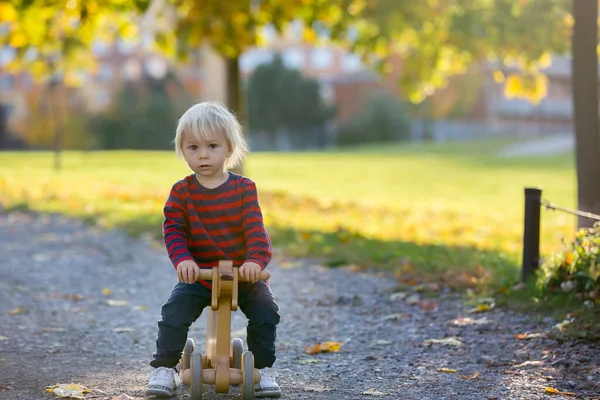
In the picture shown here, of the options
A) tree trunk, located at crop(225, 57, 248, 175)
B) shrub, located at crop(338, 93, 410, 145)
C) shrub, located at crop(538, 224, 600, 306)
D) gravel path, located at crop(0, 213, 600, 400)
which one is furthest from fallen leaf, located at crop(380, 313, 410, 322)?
shrub, located at crop(338, 93, 410, 145)

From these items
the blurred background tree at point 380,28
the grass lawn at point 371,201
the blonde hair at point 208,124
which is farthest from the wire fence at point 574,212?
the blurred background tree at point 380,28

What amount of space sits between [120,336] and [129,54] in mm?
67237

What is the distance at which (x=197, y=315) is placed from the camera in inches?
164

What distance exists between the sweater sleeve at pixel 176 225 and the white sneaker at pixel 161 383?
22.3 inches

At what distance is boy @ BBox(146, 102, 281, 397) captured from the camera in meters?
4.11

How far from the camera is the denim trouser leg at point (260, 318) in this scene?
416 centimetres

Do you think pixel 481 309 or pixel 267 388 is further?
pixel 481 309

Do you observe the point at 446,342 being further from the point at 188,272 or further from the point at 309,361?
the point at 188,272

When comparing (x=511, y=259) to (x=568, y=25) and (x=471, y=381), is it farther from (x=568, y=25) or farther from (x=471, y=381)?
(x=568, y=25)

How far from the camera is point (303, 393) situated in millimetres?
4414

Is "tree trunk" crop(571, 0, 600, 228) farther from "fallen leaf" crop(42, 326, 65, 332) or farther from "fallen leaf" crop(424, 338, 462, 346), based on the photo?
"fallen leaf" crop(42, 326, 65, 332)

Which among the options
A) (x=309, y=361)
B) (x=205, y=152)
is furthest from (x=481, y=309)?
(x=205, y=152)

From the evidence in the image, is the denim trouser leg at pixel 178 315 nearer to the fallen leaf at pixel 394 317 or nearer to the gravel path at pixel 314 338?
the gravel path at pixel 314 338

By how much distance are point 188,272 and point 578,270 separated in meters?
3.16
